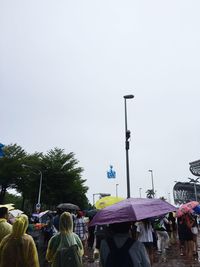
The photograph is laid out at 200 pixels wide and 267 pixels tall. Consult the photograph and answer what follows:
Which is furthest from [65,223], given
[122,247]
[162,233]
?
[162,233]

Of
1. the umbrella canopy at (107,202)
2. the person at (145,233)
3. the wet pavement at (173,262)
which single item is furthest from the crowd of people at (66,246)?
the wet pavement at (173,262)

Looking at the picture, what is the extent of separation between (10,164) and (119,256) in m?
38.1

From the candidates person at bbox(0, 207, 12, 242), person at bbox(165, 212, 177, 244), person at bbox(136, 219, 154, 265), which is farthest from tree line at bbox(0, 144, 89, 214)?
person at bbox(0, 207, 12, 242)

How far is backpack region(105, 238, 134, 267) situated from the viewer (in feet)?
12.0

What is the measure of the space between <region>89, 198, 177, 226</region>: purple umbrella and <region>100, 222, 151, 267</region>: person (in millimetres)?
124

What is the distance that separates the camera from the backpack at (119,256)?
3654 millimetres

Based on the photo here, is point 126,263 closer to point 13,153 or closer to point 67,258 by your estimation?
point 67,258

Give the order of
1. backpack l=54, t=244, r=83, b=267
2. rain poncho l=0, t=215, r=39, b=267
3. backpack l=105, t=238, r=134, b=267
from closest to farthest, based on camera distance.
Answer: backpack l=105, t=238, r=134, b=267
rain poncho l=0, t=215, r=39, b=267
backpack l=54, t=244, r=83, b=267

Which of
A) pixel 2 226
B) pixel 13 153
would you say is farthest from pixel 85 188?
pixel 2 226

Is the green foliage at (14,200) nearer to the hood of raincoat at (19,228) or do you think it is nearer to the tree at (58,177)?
the tree at (58,177)

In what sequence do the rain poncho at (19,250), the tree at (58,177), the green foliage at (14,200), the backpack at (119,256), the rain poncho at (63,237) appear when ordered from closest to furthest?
the backpack at (119,256), the rain poncho at (19,250), the rain poncho at (63,237), the tree at (58,177), the green foliage at (14,200)

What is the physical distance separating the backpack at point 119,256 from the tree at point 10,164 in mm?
37853

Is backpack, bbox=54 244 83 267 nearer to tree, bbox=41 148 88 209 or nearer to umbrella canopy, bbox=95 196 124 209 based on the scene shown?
umbrella canopy, bbox=95 196 124 209

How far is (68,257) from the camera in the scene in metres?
4.91
